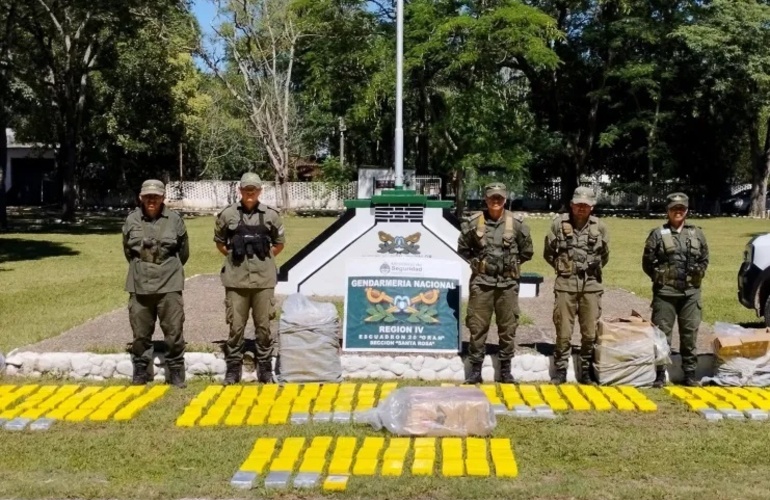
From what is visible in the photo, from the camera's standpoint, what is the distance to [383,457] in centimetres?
641

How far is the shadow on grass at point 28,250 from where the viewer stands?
22.0 metres

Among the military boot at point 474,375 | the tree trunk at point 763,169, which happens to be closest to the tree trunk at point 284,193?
the tree trunk at point 763,169

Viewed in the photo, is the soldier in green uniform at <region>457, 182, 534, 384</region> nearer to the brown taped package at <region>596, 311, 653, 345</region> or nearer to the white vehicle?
the brown taped package at <region>596, 311, 653, 345</region>

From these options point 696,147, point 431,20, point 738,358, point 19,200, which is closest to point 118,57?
point 431,20

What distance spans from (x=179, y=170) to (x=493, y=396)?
1875 inches

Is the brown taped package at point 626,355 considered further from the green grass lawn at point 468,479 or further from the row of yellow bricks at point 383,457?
the row of yellow bricks at point 383,457

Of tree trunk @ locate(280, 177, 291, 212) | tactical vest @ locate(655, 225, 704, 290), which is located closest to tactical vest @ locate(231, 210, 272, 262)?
tactical vest @ locate(655, 225, 704, 290)

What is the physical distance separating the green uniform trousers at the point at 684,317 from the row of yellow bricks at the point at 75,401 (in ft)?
15.6

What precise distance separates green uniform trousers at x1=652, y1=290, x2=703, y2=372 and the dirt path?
1.59 m

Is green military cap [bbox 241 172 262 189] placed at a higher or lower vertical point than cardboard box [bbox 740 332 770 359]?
higher

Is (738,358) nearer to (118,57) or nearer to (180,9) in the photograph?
(180,9)

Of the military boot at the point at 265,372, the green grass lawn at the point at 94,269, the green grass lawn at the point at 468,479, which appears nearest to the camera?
the green grass lawn at the point at 468,479

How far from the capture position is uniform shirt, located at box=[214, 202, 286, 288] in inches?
339

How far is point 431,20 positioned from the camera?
Result: 35.6 meters
